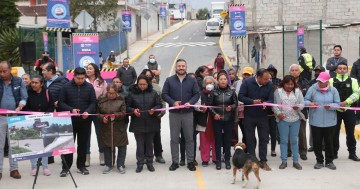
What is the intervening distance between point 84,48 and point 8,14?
921 cm

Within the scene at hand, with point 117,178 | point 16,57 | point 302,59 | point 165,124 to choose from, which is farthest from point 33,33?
point 117,178

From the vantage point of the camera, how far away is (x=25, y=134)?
807 cm

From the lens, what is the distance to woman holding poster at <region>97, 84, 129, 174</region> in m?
9.26

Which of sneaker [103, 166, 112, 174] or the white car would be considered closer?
sneaker [103, 166, 112, 174]

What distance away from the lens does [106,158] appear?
376 inches

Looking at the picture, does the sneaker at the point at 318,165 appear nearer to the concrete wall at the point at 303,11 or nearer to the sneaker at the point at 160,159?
the sneaker at the point at 160,159

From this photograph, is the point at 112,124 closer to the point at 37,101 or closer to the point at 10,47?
the point at 37,101

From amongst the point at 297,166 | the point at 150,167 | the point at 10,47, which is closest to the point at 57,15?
the point at 10,47

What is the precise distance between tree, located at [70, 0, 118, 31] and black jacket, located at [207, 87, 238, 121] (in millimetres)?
34067

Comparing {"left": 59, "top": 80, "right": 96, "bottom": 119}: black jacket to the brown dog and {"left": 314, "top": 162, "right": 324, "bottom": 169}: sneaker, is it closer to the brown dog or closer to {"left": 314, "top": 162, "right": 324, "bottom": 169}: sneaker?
the brown dog

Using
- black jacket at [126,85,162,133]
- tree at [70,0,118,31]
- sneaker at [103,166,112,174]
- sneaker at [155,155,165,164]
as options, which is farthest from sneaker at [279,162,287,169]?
tree at [70,0,118,31]

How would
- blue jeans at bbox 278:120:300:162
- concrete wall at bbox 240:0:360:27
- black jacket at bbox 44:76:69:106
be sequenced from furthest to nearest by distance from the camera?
1. concrete wall at bbox 240:0:360:27
2. black jacket at bbox 44:76:69:106
3. blue jeans at bbox 278:120:300:162

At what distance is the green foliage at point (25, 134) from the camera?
8.02 meters

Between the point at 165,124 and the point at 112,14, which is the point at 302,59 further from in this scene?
the point at 112,14
